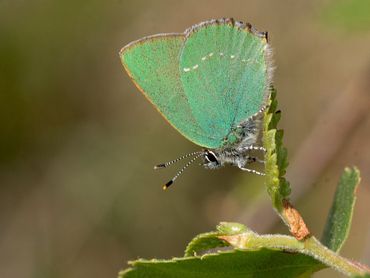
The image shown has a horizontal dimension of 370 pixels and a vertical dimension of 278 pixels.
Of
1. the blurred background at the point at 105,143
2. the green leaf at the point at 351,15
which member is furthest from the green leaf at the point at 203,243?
the blurred background at the point at 105,143

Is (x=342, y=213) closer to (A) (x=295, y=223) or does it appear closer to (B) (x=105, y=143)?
(A) (x=295, y=223)

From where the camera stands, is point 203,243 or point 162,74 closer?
point 203,243

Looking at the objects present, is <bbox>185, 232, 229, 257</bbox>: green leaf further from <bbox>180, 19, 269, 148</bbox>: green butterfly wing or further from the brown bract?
<bbox>180, 19, 269, 148</bbox>: green butterfly wing

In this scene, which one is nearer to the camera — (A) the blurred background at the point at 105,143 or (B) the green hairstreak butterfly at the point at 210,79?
(B) the green hairstreak butterfly at the point at 210,79

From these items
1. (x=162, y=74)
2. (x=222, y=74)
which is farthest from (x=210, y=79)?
(x=162, y=74)

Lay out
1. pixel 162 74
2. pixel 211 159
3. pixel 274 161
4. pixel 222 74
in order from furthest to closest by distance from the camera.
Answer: pixel 211 159 < pixel 222 74 < pixel 162 74 < pixel 274 161

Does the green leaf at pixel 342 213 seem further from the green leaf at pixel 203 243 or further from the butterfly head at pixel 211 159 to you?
the butterfly head at pixel 211 159

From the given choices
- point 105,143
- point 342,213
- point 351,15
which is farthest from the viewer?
point 105,143

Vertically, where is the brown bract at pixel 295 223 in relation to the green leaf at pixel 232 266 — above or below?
above

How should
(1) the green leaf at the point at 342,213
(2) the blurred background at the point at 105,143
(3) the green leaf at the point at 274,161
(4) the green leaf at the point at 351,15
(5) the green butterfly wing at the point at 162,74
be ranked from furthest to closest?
(2) the blurred background at the point at 105,143, (4) the green leaf at the point at 351,15, (5) the green butterfly wing at the point at 162,74, (1) the green leaf at the point at 342,213, (3) the green leaf at the point at 274,161
